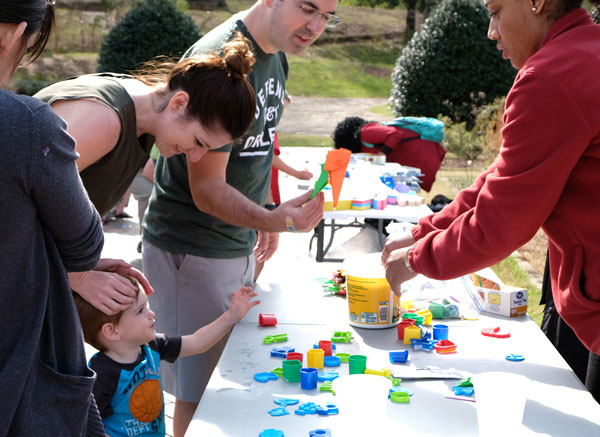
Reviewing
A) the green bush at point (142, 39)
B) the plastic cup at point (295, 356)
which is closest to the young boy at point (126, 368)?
the plastic cup at point (295, 356)

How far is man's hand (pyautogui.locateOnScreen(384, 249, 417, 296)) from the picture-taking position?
1.95 metres

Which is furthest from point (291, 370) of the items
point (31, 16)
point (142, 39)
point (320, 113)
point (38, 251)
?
point (320, 113)

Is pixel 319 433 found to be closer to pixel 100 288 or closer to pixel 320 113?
pixel 100 288

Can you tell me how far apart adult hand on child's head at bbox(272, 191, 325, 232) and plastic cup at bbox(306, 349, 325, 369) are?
51cm

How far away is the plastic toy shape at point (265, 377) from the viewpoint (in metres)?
1.86

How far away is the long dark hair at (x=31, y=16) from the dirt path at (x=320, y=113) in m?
12.7

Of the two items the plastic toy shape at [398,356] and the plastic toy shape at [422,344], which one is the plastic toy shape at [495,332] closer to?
the plastic toy shape at [422,344]

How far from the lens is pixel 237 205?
7.79 ft

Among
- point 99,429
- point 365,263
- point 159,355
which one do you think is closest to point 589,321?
point 365,263

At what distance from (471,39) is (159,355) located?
951cm

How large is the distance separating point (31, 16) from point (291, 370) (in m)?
1.08

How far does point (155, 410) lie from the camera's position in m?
2.02

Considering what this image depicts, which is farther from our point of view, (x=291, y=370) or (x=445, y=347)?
(x=445, y=347)

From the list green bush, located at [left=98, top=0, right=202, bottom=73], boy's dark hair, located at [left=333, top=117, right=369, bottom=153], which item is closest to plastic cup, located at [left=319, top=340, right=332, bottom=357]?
boy's dark hair, located at [left=333, top=117, right=369, bottom=153]
